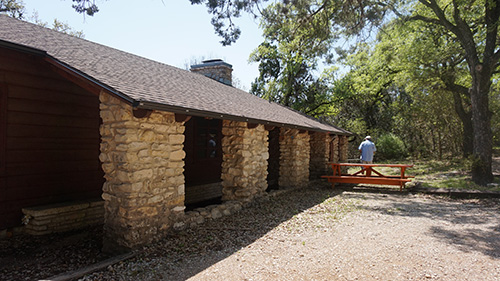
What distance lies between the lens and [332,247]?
14.9 ft

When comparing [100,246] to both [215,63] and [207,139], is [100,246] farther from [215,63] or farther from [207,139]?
[215,63]

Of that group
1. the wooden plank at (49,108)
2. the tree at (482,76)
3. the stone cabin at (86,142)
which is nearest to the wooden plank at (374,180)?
the tree at (482,76)

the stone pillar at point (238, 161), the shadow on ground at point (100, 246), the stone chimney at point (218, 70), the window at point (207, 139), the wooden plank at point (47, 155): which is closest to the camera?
the shadow on ground at point (100, 246)

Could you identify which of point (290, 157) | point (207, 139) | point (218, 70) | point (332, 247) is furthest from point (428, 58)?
point (332, 247)

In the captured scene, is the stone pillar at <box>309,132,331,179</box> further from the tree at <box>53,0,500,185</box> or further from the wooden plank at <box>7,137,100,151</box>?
the wooden plank at <box>7,137,100,151</box>

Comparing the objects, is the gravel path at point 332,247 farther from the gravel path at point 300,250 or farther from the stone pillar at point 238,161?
the stone pillar at point 238,161

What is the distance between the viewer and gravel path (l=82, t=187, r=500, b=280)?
3662mm

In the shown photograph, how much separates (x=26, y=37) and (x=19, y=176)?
8.12 ft

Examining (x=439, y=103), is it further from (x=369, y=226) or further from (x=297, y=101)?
(x=369, y=226)

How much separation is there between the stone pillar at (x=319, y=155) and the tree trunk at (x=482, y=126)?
5.09m

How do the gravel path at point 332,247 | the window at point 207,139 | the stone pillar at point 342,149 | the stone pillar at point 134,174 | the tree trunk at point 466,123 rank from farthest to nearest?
1. the stone pillar at point 342,149
2. the tree trunk at point 466,123
3. the window at point 207,139
4. the stone pillar at point 134,174
5. the gravel path at point 332,247

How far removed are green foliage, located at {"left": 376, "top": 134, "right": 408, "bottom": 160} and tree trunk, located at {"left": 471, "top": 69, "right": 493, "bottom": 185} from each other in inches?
366

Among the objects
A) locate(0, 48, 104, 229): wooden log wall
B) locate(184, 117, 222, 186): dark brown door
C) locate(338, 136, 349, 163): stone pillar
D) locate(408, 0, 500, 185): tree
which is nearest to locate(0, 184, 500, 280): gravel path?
locate(0, 48, 104, 229): wooden log wall

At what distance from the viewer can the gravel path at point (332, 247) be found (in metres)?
3.66
